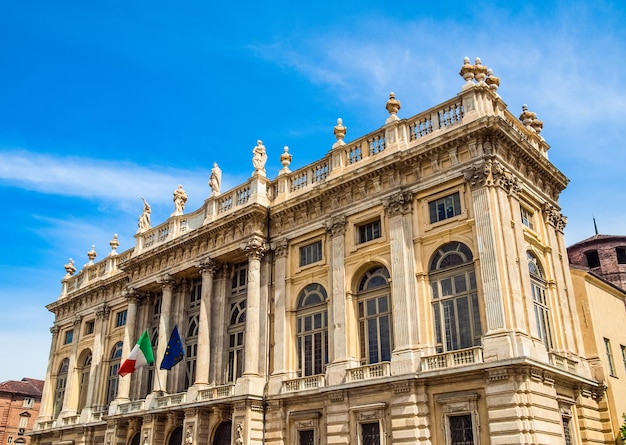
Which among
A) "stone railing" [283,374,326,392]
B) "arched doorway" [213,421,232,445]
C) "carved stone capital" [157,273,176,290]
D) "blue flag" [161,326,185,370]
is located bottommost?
"arched doorway" [213,421,232,445]

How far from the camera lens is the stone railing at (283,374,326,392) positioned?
24.0m

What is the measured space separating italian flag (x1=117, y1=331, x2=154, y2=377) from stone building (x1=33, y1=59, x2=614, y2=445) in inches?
52.1

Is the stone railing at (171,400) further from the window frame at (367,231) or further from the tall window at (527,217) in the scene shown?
the tall window at (527,217)

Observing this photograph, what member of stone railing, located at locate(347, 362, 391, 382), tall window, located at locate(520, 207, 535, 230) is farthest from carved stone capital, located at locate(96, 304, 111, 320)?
tall window, located at locate(520, 207, 535, 230)

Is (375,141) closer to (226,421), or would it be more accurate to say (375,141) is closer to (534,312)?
(534,312)

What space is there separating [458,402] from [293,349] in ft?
26.9

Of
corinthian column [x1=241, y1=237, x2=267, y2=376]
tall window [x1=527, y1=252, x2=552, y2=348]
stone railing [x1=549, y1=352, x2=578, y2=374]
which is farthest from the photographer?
corinthian column [x1=241, y1=237, x2=267, y2=376]

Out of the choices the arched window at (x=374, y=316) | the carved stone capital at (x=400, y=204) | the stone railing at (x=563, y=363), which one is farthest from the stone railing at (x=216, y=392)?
the stone railing at (x=563, y=363)

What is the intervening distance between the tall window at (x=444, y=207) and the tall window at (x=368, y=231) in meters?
2.38

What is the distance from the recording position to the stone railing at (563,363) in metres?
21.0

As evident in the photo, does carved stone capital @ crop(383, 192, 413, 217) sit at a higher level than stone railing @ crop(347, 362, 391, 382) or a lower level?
higher

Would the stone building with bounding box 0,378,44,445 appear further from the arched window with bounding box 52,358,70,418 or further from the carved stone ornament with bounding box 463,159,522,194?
the carved stone ornament with bounding box 463,159,522,194

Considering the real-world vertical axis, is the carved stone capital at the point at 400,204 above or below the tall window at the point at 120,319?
above

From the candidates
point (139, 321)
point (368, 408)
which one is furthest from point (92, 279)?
point (368, 408)
